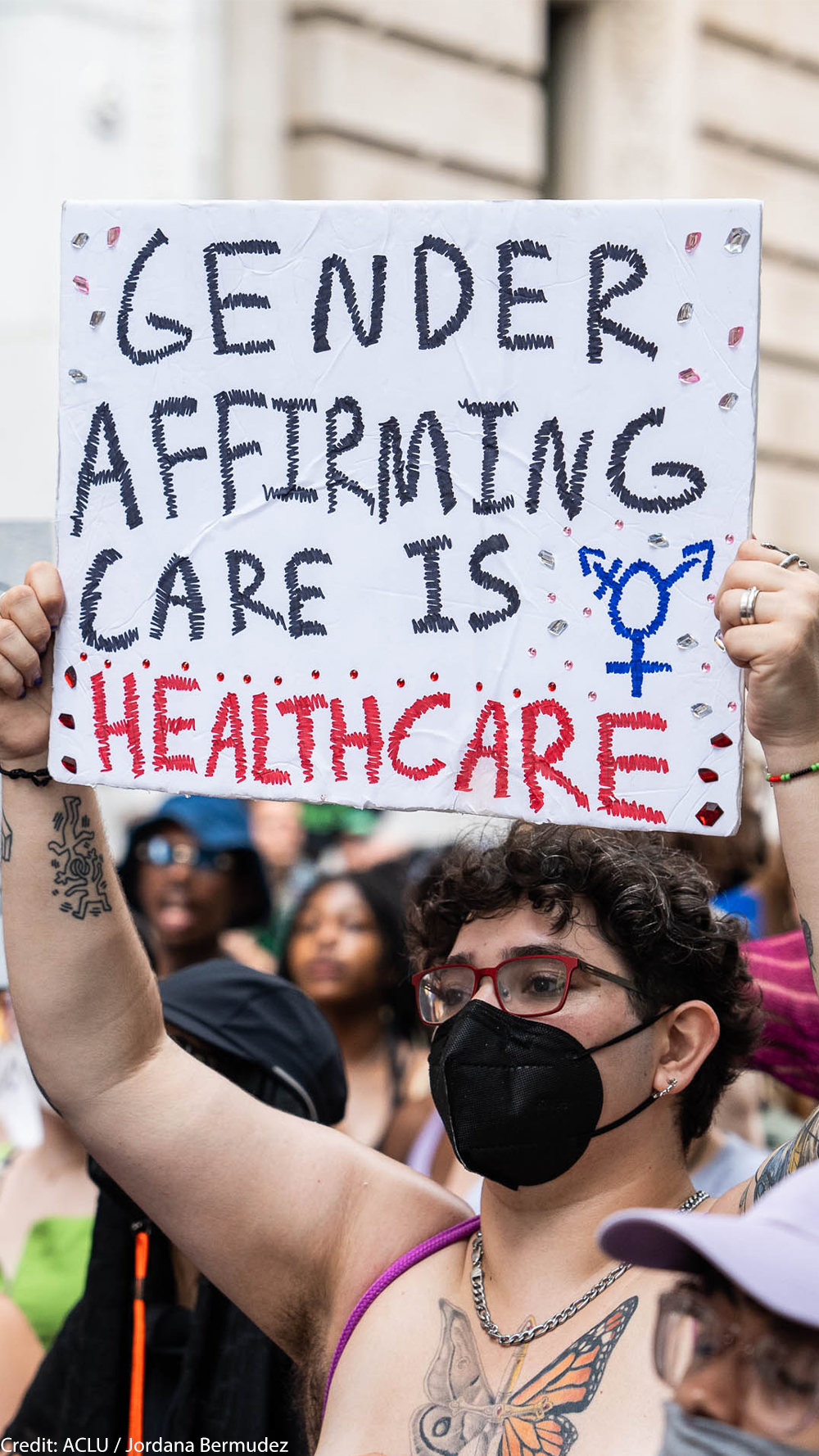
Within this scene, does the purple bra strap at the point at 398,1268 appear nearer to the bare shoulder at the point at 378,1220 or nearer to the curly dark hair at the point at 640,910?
the bare shoulder at the point at 378,1220

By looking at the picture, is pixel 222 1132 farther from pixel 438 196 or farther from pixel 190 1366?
pixel 438 196

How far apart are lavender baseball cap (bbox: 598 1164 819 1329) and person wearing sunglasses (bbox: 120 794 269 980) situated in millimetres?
3462

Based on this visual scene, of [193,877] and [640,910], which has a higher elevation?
[640,910]

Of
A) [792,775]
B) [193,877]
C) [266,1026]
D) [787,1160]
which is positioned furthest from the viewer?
[193,877]

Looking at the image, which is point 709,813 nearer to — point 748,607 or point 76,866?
point 748,607

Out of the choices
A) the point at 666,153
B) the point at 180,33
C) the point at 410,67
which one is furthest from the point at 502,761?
the point at 666,153

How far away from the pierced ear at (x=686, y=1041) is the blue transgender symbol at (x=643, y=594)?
0.46m

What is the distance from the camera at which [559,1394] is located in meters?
1.96

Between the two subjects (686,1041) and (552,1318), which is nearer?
(552,1318)

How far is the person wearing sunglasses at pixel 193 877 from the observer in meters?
4.86

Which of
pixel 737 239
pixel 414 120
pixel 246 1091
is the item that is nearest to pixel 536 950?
pixel 246 1091

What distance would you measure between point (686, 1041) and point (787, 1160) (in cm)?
32

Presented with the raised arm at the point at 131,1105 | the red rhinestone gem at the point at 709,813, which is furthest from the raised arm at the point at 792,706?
the raised arm at the point at 131,1105

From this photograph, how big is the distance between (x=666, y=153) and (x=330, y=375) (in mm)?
8515
